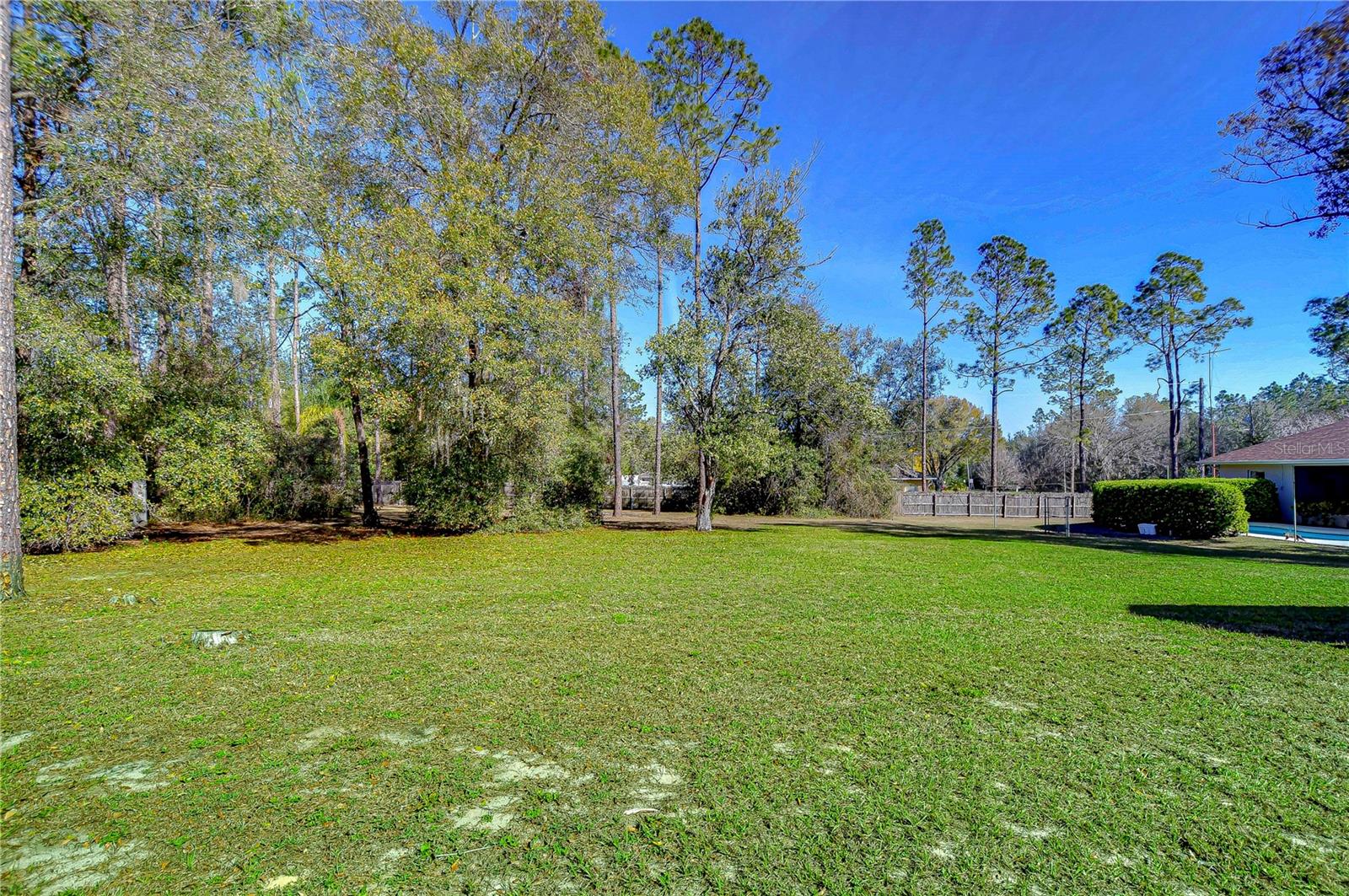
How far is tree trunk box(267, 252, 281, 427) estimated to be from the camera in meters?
12.2

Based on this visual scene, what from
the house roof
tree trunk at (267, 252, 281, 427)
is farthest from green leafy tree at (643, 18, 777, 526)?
the house roof

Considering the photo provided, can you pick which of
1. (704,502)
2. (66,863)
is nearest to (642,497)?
(704,502)

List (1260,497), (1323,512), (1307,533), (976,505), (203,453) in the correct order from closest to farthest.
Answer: (203,453)
(1307,533)
(1323,512)
(1260,497)
(976,505)

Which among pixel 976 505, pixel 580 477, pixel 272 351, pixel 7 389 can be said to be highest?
pixel 272 351

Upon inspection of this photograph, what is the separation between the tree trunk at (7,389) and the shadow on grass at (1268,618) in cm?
1206

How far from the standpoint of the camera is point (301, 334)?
11.3 meters

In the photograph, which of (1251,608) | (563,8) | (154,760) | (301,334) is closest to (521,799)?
(154,760)

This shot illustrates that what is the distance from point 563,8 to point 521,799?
1764 cm

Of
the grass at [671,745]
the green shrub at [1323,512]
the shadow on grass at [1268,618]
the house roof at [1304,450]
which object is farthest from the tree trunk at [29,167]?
the green shrub at [1323,512]

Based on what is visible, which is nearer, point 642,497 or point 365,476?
point 365,476

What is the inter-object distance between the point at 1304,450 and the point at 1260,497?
195 centimetres

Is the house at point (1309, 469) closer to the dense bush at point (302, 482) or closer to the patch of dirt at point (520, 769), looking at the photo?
the patch of dirt at point (520, 769)

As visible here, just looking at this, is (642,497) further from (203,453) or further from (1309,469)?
(1309,469)

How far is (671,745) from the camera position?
286 cm
